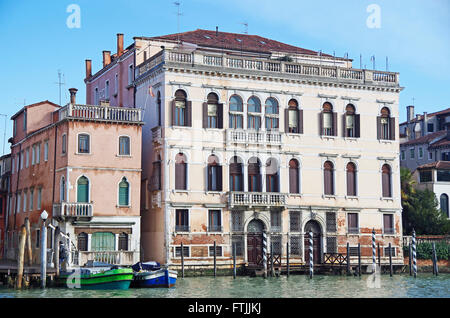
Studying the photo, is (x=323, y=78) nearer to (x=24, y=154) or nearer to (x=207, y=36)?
(x=207, y=36)

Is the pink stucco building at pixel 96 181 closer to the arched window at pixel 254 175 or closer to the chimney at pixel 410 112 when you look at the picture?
the arched window at pixel 254 175

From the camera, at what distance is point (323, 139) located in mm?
34344

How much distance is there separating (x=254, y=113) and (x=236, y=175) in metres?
2.90

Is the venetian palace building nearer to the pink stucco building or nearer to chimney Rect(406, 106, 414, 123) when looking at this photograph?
the pink stucco building

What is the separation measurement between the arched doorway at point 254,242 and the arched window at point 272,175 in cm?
164

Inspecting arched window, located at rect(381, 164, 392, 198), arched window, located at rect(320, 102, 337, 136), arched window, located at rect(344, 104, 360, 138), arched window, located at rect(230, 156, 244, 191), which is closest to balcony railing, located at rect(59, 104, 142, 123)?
arched window, located at rect(230, 156, 244, 191)

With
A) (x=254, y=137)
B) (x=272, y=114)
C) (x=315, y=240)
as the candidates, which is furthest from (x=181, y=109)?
(x=315, y=240)

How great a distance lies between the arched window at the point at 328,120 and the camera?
34.6 m

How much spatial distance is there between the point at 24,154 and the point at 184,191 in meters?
9.77

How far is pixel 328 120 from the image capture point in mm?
34750

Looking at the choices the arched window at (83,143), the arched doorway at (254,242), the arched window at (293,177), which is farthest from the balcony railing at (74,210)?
the arched window at (293,177)
